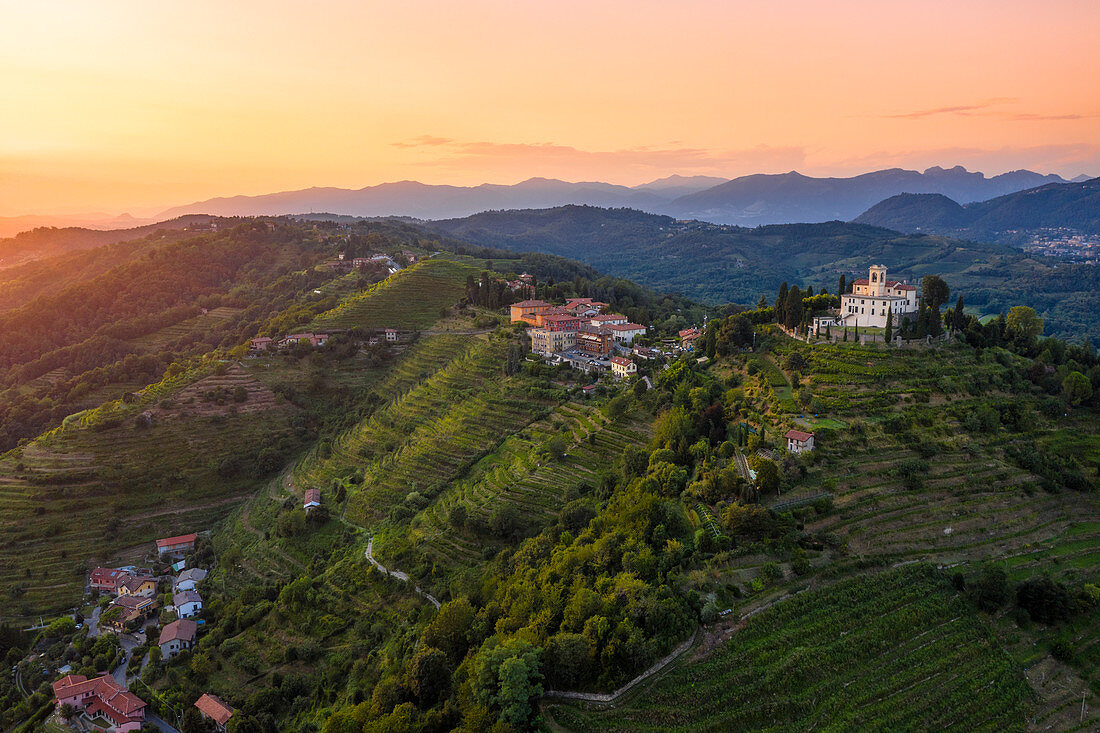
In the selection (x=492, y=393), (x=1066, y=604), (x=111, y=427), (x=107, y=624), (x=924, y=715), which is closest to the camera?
(x=924, y=715)

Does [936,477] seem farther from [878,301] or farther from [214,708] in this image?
[214,708]

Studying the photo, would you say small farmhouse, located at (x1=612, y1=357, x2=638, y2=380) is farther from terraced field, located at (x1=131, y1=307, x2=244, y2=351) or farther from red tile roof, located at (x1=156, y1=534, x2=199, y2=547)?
terraced field, located at (x1=131, y1=307, x2=244, y2=351)

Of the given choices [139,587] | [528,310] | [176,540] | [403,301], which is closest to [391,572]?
[139,587]

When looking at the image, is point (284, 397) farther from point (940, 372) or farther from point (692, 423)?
point (940, 372)

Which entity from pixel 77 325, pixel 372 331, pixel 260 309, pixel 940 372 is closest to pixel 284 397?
pixel 372 331

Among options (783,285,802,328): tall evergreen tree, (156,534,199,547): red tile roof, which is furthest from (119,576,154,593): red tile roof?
(783,285,802,328): tall evergreen tree

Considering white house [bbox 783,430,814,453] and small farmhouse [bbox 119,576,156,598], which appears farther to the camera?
small farmhouse [bbox 119,576,156,598]

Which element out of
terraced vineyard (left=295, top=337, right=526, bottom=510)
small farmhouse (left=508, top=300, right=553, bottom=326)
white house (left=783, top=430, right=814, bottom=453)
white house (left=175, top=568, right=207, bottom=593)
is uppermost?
small farmhouse (left=508, top=300, right=553, bottom=326)
